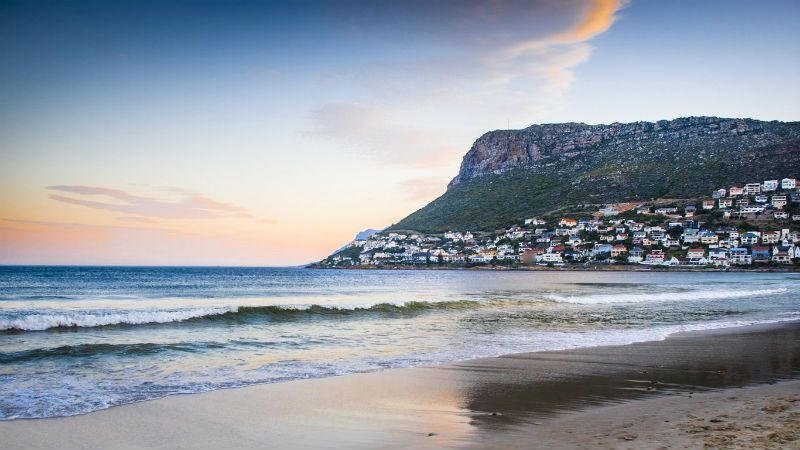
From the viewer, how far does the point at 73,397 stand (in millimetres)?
8953

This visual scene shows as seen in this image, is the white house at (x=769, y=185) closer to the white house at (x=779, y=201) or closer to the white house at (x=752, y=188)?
the white house at (x=752, y=188)

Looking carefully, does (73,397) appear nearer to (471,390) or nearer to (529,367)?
(471,390)

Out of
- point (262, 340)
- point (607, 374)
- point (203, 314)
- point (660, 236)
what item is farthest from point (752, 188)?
point (262, 340)

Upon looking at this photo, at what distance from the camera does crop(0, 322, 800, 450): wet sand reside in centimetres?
651

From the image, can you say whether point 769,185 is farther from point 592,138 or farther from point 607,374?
point 607,374

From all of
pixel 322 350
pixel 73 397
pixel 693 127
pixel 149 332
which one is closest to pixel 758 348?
pixel 322 350

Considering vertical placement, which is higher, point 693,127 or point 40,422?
point 693,127

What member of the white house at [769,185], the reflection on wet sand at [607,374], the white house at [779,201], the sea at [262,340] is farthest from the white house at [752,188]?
the reflection on wet sand at [607,374]

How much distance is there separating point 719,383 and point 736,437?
14.9ft

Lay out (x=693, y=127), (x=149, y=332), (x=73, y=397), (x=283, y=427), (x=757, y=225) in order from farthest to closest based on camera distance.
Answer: (x=693, y=127)
(x=757, y=225)
(x=149, y=332)
(x=73, y=397)
(x=283, y=427)

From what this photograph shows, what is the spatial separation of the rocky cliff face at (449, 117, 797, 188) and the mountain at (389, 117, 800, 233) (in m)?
0.26

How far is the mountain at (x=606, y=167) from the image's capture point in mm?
123125

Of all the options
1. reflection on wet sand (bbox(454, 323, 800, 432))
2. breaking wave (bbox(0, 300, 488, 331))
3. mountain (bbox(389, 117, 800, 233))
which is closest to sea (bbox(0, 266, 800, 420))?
breaking wave (bbox(0, 300, 488, 331))

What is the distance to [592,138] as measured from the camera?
15625 centimetres
